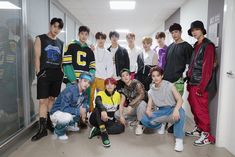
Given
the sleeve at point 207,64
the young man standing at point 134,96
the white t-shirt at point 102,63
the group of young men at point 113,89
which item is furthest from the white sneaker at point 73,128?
the sleeve at point 207,64

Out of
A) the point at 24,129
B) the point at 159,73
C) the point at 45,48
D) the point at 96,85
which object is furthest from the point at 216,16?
the point at 24,129

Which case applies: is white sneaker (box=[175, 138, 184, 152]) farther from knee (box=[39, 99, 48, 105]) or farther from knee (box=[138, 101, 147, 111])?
knee (box=[39, 99, 48, 105])

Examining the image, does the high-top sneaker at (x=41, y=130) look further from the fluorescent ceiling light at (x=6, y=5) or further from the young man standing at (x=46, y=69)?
the fluorescent ceiling light at (x=6, y=5)

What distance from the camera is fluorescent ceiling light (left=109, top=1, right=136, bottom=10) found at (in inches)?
169

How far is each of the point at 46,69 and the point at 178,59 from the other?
1.74 meters

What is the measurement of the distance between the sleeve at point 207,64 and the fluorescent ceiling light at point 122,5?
2306mm

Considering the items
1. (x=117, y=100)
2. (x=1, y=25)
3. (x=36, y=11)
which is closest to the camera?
(x=1, y=25)

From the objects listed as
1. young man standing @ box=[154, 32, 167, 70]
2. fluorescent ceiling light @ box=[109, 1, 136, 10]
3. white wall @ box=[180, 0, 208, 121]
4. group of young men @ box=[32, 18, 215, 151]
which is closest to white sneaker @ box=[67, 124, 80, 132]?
group of young men @ box=[32, 18, 215, 151]

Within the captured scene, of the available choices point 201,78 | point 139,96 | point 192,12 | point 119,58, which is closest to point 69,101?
point 139,96

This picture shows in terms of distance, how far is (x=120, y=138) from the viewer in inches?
107

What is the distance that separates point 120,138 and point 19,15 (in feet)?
6.77

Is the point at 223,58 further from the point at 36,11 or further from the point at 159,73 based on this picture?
the point at 36,11

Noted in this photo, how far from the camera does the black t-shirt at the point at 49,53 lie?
8.71ft

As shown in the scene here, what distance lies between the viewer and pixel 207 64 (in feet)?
7.91
